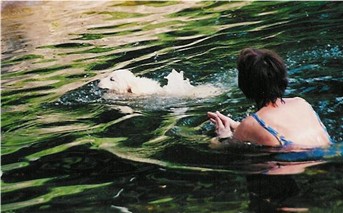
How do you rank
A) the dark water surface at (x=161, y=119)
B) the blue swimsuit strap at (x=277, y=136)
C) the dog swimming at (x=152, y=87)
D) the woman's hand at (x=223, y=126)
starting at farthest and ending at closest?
the dog swimming at (x=152, y=87), the woman's hand at (x=223, y=126), the blue swimsuit strap at (x=277, y=136), the dark water surface at (x=161, y=119)

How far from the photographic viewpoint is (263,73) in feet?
13.9

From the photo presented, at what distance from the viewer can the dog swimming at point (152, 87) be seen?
6777 millimetres

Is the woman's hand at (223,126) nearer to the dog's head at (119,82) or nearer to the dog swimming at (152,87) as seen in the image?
the dog swimming at (152,87)

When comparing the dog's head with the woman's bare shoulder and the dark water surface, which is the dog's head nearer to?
the dark water surface

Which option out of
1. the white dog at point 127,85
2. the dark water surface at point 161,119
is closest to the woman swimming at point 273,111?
the dark water surface at point 161,119

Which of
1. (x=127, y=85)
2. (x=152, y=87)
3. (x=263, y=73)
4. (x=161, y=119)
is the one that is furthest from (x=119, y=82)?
(x=263, y=73)

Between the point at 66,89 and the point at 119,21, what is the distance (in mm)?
5985

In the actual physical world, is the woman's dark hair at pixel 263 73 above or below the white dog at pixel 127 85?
above

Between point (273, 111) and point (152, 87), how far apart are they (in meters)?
2.83

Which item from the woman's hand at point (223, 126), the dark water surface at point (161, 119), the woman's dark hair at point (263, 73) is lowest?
the dark water surface at point (161, 119)

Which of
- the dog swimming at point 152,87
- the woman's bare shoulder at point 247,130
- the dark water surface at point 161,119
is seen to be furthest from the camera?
the dog swimming at point 152,87

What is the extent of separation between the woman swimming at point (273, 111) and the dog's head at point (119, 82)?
8.77 feet

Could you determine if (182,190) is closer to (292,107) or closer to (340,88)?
(292,107)

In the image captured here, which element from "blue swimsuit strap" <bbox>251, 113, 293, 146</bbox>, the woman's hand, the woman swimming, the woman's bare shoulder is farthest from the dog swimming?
"blue swimsuit strap" <bbox>251, 113, 293, 146</bbox>
